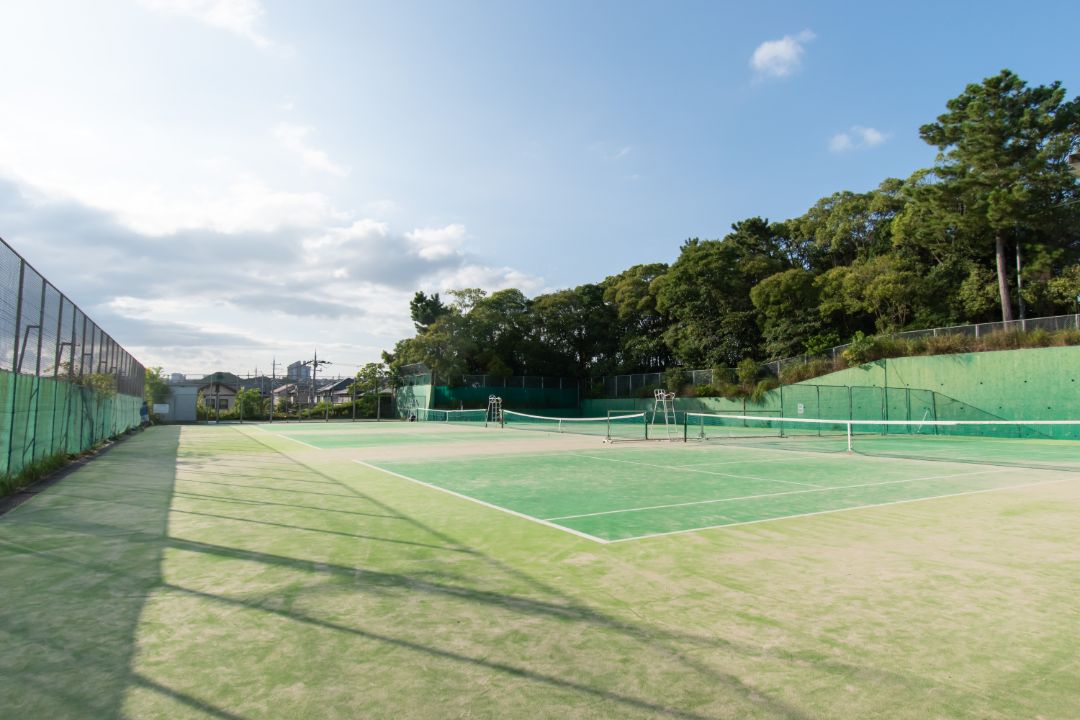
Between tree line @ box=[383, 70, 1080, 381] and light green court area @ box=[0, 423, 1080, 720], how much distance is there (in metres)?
32.9

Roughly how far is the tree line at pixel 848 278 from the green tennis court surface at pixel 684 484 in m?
24.8

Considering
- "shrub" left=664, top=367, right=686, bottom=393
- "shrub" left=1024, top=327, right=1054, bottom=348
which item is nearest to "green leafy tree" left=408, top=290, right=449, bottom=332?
"shrub" left=664, top=367, right=686, bottom=393

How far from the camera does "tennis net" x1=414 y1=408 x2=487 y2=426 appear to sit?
143ft

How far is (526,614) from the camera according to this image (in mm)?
3957

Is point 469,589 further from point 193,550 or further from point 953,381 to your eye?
point 953,381

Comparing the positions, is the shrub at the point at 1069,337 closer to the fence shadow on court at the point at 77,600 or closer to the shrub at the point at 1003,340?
the shrub at the point at 1003,340

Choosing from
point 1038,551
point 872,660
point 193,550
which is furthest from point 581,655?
point 1038,551

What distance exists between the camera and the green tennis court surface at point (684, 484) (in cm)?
738

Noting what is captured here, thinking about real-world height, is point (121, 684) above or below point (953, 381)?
below

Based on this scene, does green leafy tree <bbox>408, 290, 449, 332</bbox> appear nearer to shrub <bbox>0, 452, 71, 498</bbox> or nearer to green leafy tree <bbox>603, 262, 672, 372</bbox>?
green leafy tree <bbox>603, 262, 672, 372</bbox>

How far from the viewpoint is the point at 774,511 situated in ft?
25.1

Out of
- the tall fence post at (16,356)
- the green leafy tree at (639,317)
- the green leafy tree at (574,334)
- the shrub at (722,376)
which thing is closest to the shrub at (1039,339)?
the shrub at (722,376)

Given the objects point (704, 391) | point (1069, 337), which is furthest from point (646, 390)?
point (1069, 337)

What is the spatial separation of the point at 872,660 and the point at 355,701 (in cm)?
263
